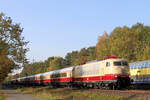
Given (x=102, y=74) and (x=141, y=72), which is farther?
(x=102, y=74)

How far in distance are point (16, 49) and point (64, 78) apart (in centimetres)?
1690

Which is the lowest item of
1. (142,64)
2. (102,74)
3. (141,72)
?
(102,74)

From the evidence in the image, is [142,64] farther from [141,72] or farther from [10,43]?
[10,43]

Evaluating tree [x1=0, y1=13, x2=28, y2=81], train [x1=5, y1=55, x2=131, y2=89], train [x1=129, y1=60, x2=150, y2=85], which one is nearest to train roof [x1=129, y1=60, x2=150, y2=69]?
train [x1=129, y1=60, x2=150, y2=85]

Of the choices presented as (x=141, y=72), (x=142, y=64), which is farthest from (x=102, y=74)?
(x=142, y=64)

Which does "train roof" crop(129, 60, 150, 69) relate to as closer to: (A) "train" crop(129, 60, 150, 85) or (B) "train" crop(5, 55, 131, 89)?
(A) "train" crop(129, 60, 150, 85)

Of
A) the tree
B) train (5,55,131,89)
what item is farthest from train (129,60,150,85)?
the tree

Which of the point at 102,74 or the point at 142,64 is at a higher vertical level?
the point at 142,64

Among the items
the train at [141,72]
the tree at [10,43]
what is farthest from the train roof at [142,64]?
the tree at [10,43]

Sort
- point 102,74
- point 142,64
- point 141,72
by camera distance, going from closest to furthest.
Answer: point 141,72 → point 142,64 → point 102,74

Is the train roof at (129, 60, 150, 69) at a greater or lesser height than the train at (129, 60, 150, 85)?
greater

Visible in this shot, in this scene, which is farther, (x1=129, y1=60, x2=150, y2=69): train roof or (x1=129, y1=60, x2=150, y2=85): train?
(x1=129, y1=60, x2=150, y2=69): train roof

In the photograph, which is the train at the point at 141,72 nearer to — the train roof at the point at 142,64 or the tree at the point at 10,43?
the train roof at the point at 142,64

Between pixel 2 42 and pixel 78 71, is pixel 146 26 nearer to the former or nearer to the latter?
pixel 78 71
